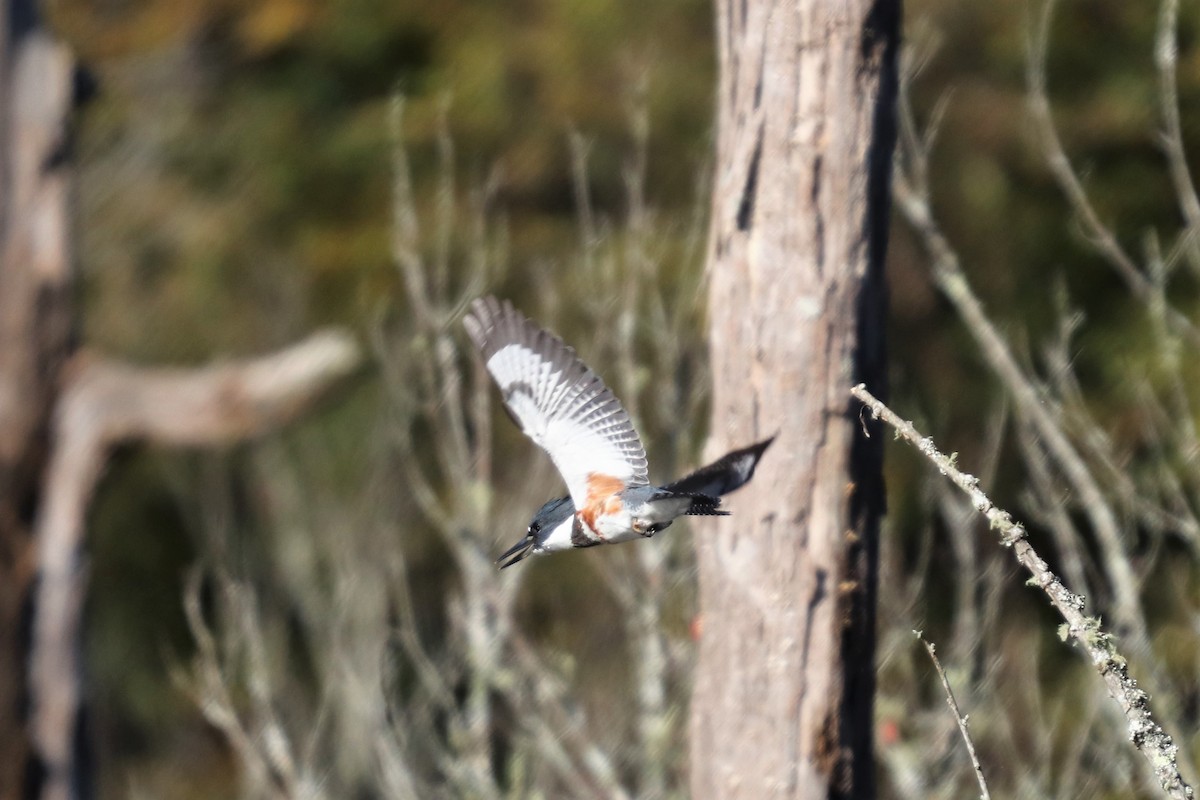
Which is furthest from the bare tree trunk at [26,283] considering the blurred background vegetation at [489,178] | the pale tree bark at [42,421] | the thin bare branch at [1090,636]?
the thin bare branch at [1090,636]

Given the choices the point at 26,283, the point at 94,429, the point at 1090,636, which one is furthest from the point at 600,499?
the point at 26,283

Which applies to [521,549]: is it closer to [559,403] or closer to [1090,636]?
[559,403]

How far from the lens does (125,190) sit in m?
7.38

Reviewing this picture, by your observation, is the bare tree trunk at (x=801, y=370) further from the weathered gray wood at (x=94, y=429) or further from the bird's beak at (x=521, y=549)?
the weathered gray wood at (x=94, y=429)

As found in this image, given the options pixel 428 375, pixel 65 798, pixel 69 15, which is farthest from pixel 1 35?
pixel 69 15

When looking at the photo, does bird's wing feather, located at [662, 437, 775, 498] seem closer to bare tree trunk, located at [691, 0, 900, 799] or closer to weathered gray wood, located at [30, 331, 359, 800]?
bare tree trunk, located at [691, 0, 900, 799]

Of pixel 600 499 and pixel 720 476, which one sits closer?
pixel 720 476

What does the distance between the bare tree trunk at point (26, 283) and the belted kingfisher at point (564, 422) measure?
7.97ft

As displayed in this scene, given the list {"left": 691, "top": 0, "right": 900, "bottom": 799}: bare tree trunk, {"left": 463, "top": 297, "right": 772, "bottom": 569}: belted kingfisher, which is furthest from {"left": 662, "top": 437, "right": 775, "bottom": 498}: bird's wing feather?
{"left": 691, "top": 0, "right": 900, "bottom": 799}: bare tree trunk

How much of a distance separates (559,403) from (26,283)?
260cm

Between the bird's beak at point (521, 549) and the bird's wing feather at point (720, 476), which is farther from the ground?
the bird's wing feather at point (720, 476)

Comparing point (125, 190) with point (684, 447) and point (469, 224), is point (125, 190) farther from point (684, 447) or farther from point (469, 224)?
point (684, 447)

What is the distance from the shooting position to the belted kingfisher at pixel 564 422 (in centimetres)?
257

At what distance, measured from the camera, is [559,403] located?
277 centimetres
